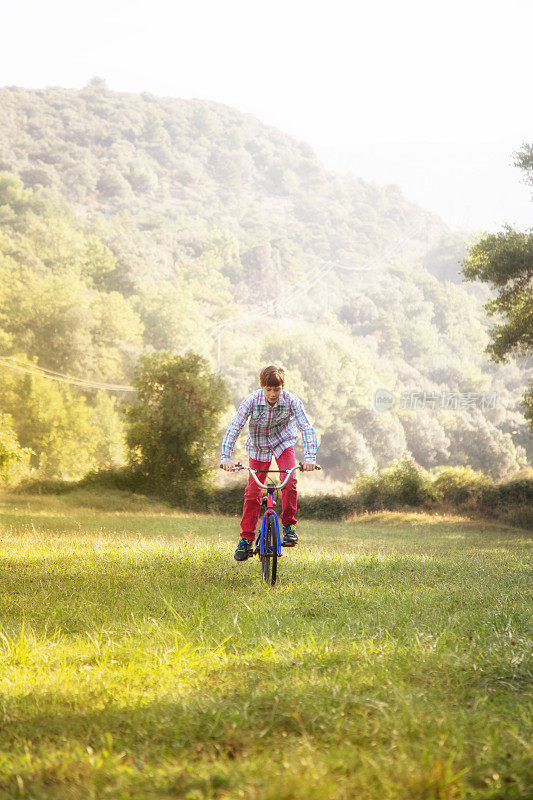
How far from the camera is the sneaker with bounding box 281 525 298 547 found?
7.30 meters

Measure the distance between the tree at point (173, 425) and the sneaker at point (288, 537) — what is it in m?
18.8

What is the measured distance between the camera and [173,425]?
26.0 meters

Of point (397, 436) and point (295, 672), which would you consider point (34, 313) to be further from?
point (295, 672)

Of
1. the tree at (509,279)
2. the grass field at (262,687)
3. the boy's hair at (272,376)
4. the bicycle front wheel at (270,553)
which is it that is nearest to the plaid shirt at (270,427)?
the boy's hair at (272,376)

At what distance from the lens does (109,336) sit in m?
54.8

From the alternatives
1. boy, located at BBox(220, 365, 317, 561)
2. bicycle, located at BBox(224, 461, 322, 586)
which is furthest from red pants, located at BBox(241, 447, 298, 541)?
bicycle, located at BBox(224, 461, 322, 586)

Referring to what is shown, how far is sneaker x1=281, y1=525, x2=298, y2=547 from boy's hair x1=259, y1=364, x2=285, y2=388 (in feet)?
5.59

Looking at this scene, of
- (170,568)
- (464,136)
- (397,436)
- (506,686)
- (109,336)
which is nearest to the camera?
(506,686)

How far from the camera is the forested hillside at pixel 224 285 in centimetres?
5106

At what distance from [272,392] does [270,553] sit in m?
1.78

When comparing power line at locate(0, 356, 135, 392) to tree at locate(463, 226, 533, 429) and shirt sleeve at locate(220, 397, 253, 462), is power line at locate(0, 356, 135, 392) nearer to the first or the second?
tree at locate(463, 226, 533, 429)

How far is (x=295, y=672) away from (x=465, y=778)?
1.40 meters

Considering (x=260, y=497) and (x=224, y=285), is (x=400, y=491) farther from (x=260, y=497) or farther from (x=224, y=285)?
(x=224, y=285)

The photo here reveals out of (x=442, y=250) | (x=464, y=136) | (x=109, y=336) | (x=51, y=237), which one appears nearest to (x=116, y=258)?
(x=51, y=237)
